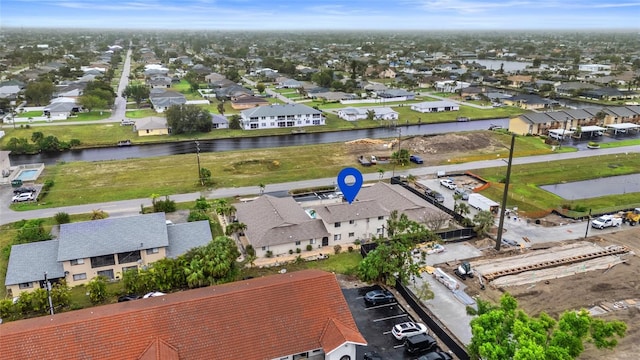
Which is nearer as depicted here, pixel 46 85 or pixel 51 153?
pixel 51 153

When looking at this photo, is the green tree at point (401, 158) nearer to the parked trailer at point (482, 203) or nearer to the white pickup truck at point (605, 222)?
the parked trailer at point (482, 203)

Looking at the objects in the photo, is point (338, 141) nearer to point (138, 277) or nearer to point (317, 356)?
point (138, 277)

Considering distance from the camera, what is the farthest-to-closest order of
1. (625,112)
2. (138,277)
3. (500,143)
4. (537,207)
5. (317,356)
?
(625,112), (500,143), (537,207), (138,277), (317,356)

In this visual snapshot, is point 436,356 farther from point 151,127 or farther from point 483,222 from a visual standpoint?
point 151,127

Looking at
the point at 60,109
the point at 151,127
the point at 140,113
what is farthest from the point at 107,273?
the point at 60,109

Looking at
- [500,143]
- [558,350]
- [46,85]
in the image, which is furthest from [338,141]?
[46,85]

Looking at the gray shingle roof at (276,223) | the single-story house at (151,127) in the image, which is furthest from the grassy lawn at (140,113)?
the gray shingle roof at (276,223)

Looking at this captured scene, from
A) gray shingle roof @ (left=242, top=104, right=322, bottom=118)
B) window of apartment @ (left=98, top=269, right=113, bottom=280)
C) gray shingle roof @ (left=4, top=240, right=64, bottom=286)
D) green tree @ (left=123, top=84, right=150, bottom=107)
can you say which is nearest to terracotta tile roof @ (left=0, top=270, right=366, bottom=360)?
gray shingle roof @ (left=4, top=240, right=64, bottom=286)
